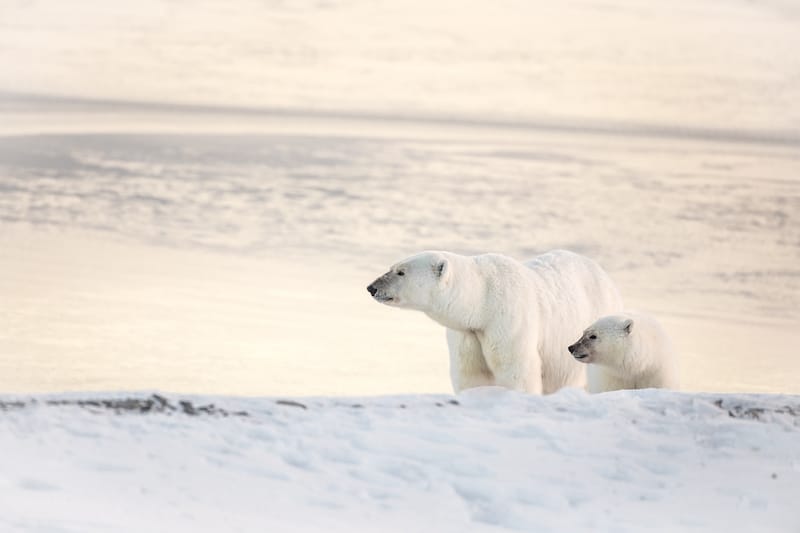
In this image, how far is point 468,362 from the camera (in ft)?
28.1

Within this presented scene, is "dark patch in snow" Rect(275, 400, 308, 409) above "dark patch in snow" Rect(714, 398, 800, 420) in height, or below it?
above

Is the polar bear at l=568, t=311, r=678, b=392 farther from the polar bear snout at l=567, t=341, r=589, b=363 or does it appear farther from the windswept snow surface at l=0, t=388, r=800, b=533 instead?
the windswept snow surface at l=0, t=388, r=800, b=533

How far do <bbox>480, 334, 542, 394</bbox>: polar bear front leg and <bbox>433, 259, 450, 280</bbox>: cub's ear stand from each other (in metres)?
0.45

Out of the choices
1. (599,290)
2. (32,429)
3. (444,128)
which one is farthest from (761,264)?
(444,128)

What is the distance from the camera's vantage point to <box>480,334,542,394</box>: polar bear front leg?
8.36 metres

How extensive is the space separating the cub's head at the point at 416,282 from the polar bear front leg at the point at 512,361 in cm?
41

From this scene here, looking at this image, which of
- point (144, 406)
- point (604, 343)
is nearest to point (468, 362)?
point (604, 343)

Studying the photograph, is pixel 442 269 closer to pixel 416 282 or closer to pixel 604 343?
pixel 416 282

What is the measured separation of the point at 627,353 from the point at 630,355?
0.03 meters

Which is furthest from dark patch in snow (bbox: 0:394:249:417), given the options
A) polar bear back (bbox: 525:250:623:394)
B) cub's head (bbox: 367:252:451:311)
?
polar bear back (bbox: 525:250:623:394)

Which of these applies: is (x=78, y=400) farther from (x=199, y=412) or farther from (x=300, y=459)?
(x=300, y=459)

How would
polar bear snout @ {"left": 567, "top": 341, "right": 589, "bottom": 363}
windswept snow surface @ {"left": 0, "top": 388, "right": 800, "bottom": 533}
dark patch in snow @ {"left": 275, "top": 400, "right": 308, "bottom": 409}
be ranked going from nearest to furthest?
windswept snow surface @ {"left": 0, "top": 388, "right": 800, "bottom": 533}, dark patch in snow @ {"left": 275, "top": 400, "right": 308, "bottom": 409}, polar bear snout @ {"left": 567, "top": 341, "right": 589, "bottom": 363}

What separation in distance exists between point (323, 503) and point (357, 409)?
867mm

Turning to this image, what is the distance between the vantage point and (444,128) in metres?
32.5
